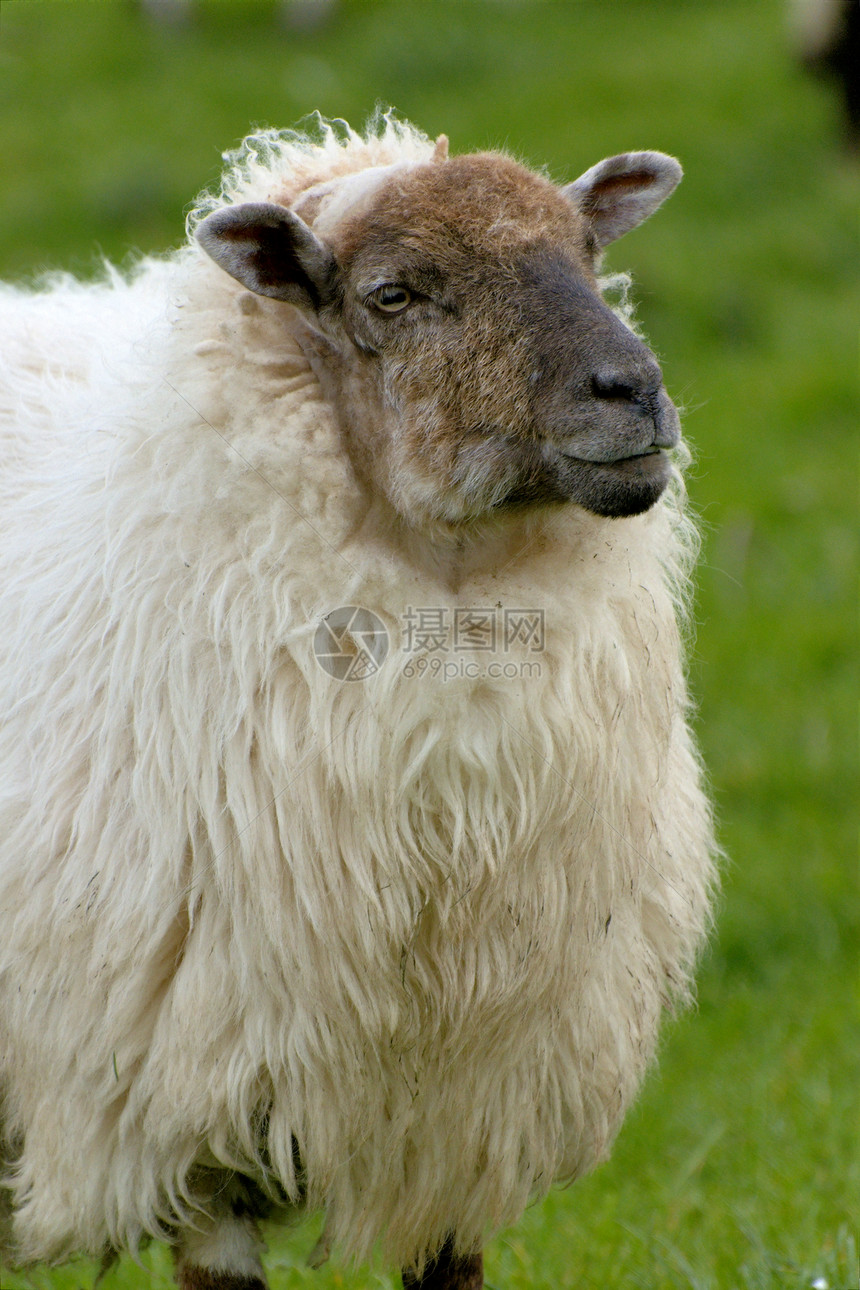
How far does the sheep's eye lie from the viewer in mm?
2475

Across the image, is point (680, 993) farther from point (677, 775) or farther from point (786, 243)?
point (786, 243)

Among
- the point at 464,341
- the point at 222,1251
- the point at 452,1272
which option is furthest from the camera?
the point at 452,1272

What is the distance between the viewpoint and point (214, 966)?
244 centimetres

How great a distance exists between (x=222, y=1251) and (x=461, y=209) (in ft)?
5.92

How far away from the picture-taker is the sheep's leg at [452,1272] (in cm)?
282

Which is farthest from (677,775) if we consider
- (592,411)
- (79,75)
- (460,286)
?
(79,75)

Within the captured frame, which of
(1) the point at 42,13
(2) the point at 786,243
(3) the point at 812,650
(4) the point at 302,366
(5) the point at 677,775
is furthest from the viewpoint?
(1) the point at 42,13

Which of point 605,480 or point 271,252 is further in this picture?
point 271,252

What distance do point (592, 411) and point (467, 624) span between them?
388 mm

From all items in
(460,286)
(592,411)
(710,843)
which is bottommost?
(710,843)

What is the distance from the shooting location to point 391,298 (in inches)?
97.6
